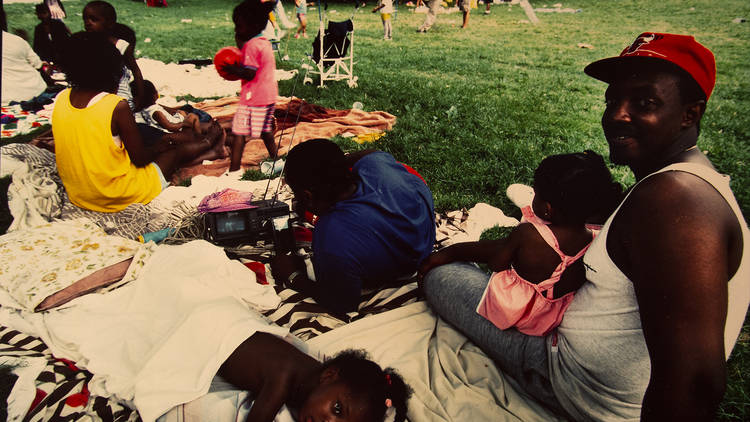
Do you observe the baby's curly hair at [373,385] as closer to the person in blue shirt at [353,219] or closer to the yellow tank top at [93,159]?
the person in blue shirt at [353,219]

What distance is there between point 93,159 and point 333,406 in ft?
9.55

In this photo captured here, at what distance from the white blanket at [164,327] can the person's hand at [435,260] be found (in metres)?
0.98

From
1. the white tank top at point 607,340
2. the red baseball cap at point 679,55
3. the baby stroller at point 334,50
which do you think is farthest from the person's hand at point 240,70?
the white tank top at point 607,340

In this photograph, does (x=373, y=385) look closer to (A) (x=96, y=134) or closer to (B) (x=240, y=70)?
(A) (x=96, y=134)

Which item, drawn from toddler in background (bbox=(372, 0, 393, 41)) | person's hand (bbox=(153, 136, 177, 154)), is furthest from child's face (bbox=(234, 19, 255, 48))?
toddler in background (bbox=(372, 0, 393, 41))

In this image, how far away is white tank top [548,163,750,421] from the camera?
1.33 meters

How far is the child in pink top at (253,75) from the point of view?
4.41 metres

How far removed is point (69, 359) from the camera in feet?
7.45

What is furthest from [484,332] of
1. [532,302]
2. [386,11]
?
[386,11]

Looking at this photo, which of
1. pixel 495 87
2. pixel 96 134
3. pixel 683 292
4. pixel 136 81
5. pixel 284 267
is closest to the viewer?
pixel 683 292

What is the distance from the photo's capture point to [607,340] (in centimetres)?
163

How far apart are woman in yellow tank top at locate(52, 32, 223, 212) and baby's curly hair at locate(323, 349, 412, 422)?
2.69 metres

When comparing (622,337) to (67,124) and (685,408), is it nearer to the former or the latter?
(685,408)

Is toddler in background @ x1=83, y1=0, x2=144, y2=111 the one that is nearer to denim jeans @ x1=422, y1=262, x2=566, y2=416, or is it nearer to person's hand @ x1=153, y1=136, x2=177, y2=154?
person's hand @ x1=153, y1=136, x2=177, y2=154
